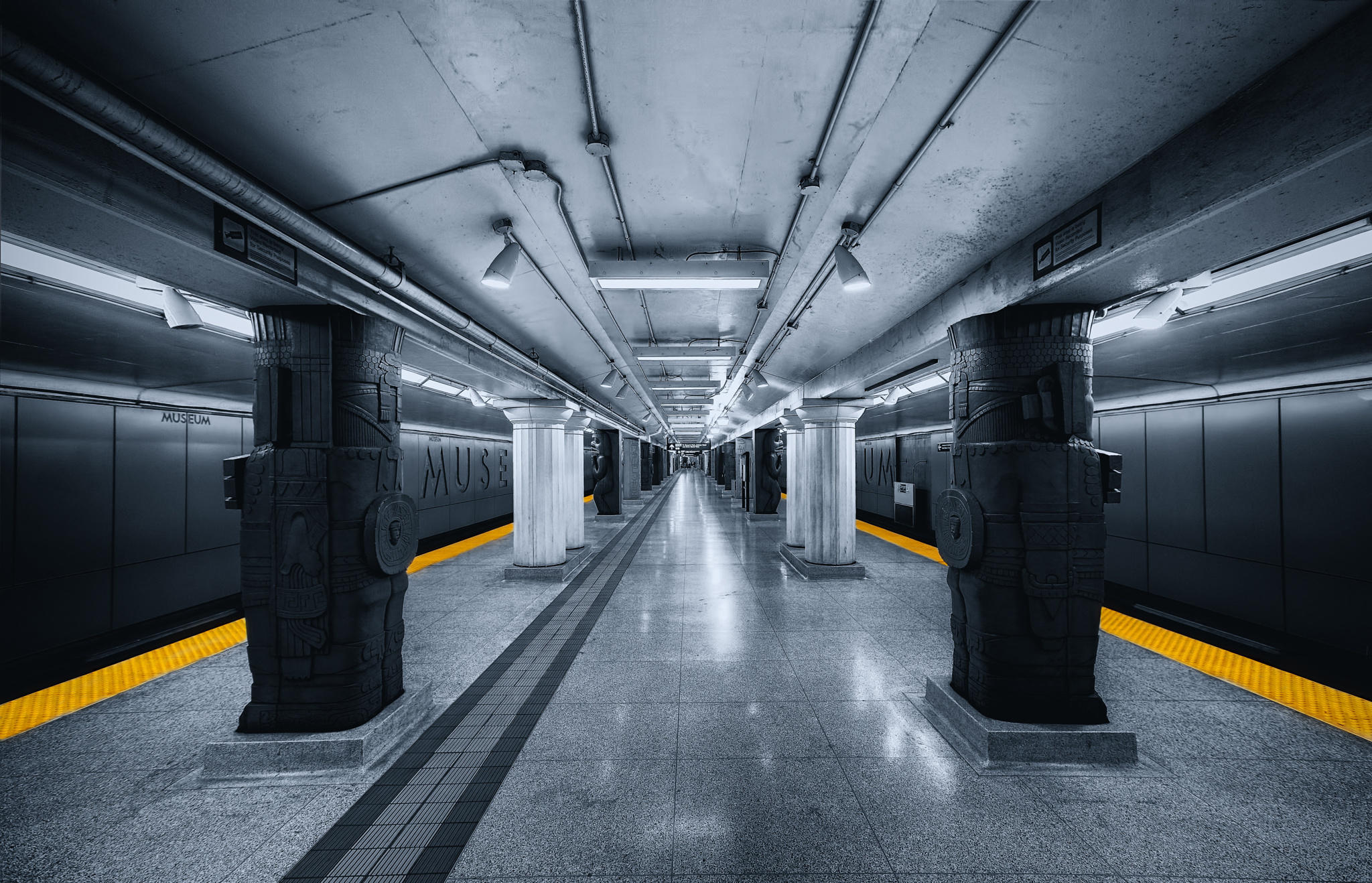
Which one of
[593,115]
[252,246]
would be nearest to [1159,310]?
[593,115]

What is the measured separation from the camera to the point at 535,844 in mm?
2615

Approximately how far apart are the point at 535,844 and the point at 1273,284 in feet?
19.9

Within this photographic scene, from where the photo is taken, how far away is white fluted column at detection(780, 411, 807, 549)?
9.66m

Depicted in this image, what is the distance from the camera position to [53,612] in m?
5.56

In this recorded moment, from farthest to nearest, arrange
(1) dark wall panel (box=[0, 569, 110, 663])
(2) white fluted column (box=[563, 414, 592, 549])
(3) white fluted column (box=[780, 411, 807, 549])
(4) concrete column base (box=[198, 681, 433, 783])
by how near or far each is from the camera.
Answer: (3) white fluted column (box=[780, 411, 807, 549]) < (2) white fluted column (box=[563, 414, 592, 549]) < (1) dark wall panel (box=[0, 569, 110, 663]) < (4) concrete column base (box=[198, 681, 433, 783])

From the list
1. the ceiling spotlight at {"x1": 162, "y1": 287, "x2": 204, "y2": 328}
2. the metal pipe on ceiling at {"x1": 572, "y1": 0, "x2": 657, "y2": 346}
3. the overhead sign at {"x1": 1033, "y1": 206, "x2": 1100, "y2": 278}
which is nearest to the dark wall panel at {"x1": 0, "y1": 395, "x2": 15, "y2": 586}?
the ceiling spotlight at {"x1": 162, "y1": 287, "x2": 204, "y2": 328}

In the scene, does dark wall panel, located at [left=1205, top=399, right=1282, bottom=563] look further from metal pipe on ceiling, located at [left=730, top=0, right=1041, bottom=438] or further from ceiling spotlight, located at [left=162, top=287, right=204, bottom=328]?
ceiling spotlight, located at [left=162, top=287, right=204, bottom=328]

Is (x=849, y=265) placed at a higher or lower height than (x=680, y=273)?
lower

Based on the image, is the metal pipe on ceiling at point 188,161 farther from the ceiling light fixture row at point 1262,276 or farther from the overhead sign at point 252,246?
the ceiling light fixture row at point 1262,276

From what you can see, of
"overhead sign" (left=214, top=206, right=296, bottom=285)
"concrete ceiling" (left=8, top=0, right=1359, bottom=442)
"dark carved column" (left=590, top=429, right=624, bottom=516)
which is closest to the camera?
"concrete ceiling" (left=8, top=0, right=1359, bottom=442)

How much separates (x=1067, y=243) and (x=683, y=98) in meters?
2.51

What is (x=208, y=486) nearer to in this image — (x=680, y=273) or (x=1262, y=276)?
(x=680, y=273)

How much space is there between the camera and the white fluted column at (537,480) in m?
8.63

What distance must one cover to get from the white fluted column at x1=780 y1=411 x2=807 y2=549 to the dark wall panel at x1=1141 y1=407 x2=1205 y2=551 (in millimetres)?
5476
